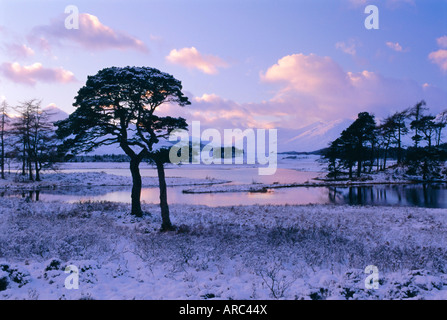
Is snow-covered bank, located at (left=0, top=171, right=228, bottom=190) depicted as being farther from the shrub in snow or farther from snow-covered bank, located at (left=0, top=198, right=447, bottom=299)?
the shrub in snow

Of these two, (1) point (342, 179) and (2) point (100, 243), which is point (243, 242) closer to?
(2) point (100, 243)

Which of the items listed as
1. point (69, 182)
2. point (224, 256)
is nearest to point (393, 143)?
point (224, 256)

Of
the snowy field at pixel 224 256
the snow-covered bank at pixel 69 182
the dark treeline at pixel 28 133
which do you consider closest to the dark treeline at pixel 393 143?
the snow-covered bank at pixel 69 182

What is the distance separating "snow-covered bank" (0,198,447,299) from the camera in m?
6.83

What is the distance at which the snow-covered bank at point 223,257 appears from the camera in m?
6.83

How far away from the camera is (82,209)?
67.1 ft

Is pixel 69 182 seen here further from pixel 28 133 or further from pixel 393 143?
pixel 393 143

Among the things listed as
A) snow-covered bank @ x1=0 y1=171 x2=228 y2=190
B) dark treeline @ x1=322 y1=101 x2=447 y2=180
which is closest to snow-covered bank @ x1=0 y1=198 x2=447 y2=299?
snow-covered bank @ x1=0 y1=171 x2=228 y2=190

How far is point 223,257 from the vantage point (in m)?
9.88

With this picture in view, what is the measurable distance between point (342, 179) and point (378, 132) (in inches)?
513

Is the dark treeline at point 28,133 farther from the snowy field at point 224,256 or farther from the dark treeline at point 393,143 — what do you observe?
the dark treeline at point 393,143

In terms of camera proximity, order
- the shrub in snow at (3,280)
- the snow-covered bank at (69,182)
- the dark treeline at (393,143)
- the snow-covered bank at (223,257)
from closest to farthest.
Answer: the shrub in snow at (3,280) → the snow-covered bank at (223,257) → the snow-covered bank at (69,182) → the dark treeline at (393,143)
